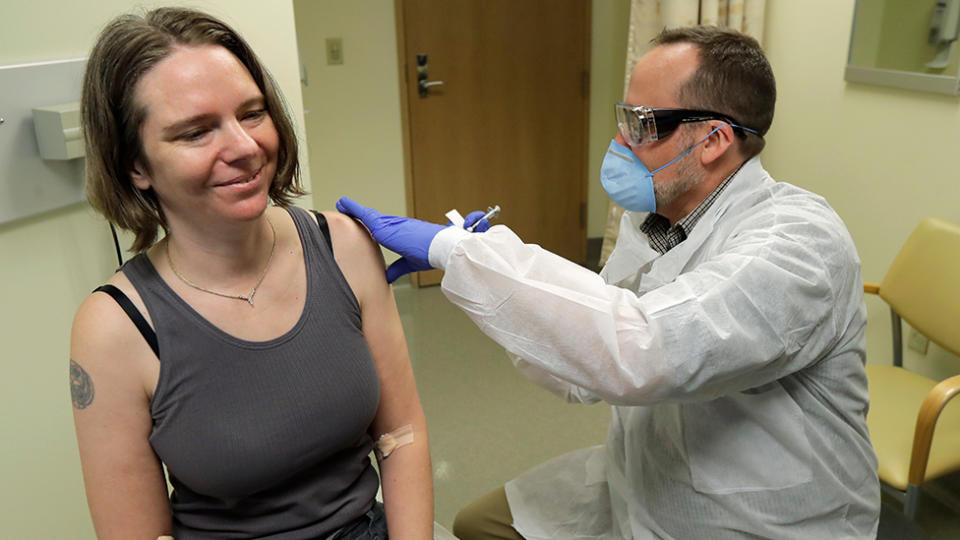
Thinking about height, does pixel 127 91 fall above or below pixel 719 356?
above

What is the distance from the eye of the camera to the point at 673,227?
1.36 metres

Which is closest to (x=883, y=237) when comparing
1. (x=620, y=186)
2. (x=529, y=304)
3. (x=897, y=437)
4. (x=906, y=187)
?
(x=906, y=187)

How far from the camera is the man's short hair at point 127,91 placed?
894 millimetres

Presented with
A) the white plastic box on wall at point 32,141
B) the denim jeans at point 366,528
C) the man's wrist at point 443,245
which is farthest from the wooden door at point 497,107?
the denim jeans at point 366,528

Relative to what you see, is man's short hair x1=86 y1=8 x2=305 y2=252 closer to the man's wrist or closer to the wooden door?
the man's wrist

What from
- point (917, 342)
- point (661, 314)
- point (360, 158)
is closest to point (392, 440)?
point (661, 314)

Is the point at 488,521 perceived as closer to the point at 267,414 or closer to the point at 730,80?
the point at 267,414

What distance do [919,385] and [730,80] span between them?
123 cm

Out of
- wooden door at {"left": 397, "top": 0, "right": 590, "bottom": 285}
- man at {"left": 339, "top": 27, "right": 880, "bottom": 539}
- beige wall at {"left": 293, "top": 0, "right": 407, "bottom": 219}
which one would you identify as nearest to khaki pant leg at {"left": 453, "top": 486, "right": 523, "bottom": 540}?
man at {"left": 339, "top": 27, "right": 880, "bottom": 539}

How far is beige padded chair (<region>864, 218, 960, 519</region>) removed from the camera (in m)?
1.60

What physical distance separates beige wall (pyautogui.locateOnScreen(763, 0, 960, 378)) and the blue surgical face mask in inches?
53.1

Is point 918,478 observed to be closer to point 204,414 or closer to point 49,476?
point 204,414

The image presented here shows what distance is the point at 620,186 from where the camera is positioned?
53.8 inches

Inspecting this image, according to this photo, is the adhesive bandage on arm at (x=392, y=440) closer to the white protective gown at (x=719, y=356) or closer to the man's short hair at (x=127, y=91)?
the white protective gown at (x=719, y=356)
